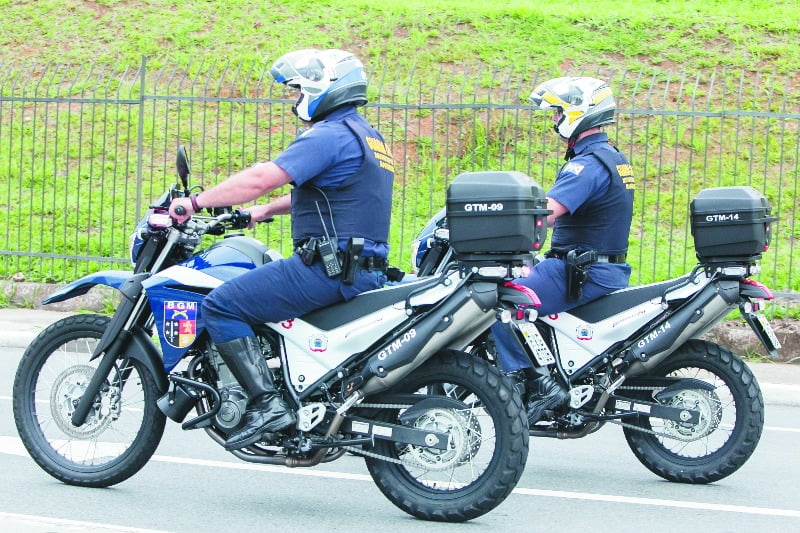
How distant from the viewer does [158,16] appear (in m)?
19.5

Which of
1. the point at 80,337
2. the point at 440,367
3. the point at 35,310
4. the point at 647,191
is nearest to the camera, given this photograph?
the point at 440,367

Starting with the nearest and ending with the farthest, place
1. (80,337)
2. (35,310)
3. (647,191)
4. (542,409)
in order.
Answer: (80,337) < (542,409) < (35,310) < (647,191)

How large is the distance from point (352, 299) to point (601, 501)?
5.27 ft

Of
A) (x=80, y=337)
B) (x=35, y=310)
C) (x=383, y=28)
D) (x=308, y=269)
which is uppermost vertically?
(x=383, y=28)

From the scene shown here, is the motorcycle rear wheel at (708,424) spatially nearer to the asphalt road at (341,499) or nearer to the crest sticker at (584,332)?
the asphalt road at (341,499)

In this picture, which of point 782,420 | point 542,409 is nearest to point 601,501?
point 542,409

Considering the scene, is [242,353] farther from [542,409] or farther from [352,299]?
[542,409]

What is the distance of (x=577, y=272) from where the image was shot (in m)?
6.66

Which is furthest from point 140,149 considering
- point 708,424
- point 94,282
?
point 708,424

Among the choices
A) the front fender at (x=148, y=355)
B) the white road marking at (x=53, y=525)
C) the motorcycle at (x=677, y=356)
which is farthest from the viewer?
the motorcycle at (x=677, y=356)

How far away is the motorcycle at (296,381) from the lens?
5414 millimetres

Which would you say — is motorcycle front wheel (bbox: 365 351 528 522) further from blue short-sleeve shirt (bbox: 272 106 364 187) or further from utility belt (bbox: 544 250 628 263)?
utility belt (bbox: 544 250 628 263)

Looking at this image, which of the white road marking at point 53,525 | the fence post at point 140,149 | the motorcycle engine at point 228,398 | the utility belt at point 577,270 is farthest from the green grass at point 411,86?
the white road marking at point 53,525

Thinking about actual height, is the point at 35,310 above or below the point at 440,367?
below
